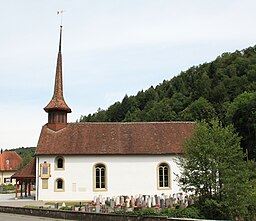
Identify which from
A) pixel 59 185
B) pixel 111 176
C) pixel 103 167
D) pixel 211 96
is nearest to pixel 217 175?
pixel 111 176

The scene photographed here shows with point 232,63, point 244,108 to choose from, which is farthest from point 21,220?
point 232,63

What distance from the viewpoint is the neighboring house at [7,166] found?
90750 millimetres

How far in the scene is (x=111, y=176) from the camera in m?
39.6

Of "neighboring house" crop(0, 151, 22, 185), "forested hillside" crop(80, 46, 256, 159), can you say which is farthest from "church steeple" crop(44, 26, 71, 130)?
"neighboring house" crop(0, 151, 22, 185)

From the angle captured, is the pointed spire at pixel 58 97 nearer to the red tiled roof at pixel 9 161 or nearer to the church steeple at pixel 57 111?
the church steeple at pixel 57 111

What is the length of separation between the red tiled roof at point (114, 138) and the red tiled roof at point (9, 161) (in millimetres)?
53624

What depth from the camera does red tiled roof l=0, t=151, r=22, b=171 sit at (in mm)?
91125

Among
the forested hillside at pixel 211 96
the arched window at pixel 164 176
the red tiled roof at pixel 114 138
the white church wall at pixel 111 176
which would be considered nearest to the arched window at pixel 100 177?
the white church wall at pixel 111 176

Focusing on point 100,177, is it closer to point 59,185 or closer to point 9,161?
point 59,185

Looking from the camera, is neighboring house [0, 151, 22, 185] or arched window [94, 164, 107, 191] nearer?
arched window [94, 164, 107, 191]

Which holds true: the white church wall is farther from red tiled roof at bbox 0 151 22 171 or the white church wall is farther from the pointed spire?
red tiled roof at bbox 0 151 22 171

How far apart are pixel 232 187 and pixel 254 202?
2.67 meters

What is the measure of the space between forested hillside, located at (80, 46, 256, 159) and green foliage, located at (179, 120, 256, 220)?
37.8 meters

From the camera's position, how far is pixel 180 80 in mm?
110875
